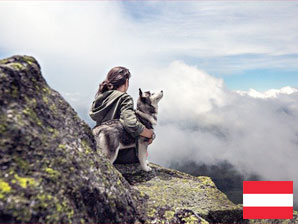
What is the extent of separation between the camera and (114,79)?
10906 mm

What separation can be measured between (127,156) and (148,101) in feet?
7.33

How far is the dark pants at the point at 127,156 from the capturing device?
10.8m

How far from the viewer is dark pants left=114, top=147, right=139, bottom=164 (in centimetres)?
1076

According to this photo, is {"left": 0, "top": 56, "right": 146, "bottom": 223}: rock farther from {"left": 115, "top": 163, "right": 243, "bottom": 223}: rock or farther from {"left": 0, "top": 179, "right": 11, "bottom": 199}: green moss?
{"left": 115, "top": 163, "right": 243, "bottom": 223}: rock

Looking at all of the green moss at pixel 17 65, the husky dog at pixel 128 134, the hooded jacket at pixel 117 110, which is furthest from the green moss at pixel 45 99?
the hooded jacket at pixel 117 110

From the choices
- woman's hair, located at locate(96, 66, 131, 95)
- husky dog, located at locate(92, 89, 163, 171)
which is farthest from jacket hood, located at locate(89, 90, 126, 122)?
husky dog, located at locate(92, 89, 163, 171)

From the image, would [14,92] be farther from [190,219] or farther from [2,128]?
[190,219]

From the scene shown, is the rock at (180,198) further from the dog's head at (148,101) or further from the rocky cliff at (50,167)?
the dog's head at (148,101)

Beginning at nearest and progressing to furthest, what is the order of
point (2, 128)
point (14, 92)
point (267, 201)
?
point (2, 128) < point (14, 92) < point (267, 201)

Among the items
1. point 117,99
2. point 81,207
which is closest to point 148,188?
point 117,99

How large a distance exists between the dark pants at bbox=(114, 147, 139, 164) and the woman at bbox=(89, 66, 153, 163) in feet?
2.12

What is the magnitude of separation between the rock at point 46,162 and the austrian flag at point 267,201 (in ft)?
13.5

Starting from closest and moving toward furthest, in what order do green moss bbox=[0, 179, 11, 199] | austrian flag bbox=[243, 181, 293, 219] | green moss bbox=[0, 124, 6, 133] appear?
green moss bbox=[0, 179, 11, 199] < green moss bbox=[0, 124, 6, 133] < austrian flag bbox=[243, 181, 293, 219]

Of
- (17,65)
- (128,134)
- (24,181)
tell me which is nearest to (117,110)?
(128,134)
